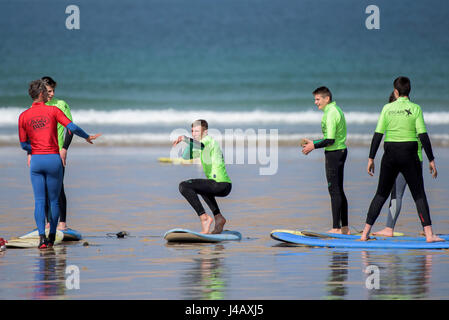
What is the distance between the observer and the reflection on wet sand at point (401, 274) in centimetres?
746

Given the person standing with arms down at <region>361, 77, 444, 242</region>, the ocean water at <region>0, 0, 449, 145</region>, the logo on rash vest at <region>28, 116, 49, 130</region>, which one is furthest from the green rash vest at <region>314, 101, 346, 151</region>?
the ocean water at <region>0, 0, 449, 145</region>

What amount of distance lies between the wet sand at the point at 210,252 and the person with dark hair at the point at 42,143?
0.51 m

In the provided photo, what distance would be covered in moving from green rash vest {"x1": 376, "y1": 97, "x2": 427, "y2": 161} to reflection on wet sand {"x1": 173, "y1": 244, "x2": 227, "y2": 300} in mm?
2477

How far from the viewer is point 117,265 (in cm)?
913

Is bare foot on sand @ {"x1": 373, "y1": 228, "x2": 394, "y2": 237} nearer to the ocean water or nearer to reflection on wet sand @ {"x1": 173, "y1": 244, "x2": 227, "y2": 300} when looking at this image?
reflection on wet sand @ {"x1": 173, "y1": 244, "x2": 227, "y2": 300}

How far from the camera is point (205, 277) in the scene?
835 centimetres

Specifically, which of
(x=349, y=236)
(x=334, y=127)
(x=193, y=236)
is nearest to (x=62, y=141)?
(x=193, y=236)

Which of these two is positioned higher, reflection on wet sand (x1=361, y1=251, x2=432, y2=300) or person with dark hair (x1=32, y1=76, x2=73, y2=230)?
person with dark hair (x1=32, y1=76, x2=73, y2=230)

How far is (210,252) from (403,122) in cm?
275

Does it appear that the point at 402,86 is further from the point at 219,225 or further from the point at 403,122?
the point at 219,225

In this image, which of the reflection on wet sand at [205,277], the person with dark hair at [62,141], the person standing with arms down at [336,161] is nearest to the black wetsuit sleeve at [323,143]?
the person standing with arms down at [336,161]

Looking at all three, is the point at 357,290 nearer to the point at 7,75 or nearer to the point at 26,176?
the point at 26,176

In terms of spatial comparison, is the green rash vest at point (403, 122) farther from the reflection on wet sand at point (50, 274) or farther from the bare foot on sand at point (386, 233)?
the reflection on wet sand at point (50, 274)

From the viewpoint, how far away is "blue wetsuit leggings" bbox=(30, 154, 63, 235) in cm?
1042
